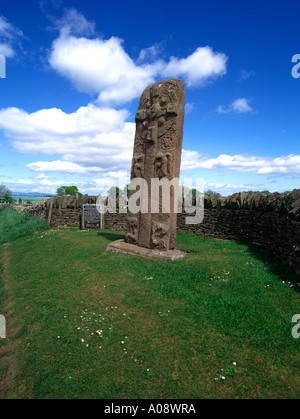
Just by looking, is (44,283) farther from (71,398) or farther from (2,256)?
(2,256)

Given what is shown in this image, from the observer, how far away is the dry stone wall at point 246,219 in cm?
669

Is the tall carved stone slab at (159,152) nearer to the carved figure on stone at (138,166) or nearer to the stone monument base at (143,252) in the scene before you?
the carved figure on stone at (138,166)

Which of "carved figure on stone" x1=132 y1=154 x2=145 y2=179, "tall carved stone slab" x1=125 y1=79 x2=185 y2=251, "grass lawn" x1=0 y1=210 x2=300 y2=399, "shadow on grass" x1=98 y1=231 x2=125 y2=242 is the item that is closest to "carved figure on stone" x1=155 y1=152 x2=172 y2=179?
"tall carved stone slab" x1=125 y1=79 x2=185 y2=251

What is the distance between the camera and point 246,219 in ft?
33.5

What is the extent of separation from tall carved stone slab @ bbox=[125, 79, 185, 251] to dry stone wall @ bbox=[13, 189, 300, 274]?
121 inches

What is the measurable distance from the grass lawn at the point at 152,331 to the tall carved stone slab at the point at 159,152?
131cm

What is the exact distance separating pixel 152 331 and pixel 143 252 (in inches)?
153

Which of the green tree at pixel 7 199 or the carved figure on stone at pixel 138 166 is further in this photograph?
the green tree at pixel 7 199

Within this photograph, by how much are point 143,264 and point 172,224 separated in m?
1.71

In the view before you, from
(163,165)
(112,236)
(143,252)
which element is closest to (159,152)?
(163,165)

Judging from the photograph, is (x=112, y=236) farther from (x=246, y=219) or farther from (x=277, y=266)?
(x=277, y=266)

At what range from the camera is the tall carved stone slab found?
26.0 ft

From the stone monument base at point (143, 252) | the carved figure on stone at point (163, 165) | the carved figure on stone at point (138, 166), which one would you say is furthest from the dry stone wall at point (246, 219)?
the carved figure on stone at point (138, 166)
